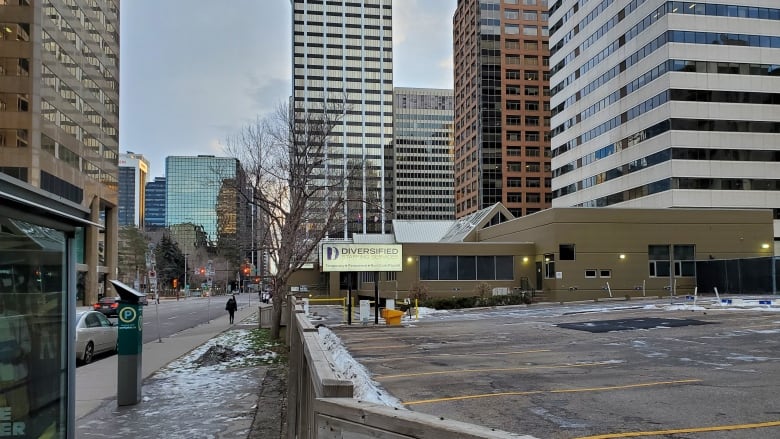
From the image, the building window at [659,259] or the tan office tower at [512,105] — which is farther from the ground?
the tan office tower at [512,105]

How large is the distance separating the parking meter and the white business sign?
14709mm

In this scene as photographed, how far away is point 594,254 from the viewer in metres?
41.7

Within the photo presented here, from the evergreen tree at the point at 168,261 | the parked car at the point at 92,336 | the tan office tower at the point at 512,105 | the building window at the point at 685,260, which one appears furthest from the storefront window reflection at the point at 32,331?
the tan office tower at the point at 512,105

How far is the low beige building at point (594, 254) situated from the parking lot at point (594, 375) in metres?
20.1

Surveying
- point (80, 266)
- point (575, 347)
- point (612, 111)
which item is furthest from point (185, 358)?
point (612, 111)

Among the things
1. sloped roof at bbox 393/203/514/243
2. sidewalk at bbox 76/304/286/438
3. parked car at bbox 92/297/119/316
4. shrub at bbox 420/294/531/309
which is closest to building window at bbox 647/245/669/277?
shrub at bbox 420/294/531/309

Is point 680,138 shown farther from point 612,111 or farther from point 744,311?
point 744,311

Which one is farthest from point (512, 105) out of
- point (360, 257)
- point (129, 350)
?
point (129, 350)

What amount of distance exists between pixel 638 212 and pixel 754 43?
3584 cm

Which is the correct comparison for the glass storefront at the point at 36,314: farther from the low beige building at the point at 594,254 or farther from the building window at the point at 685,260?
the building window at the point at 685,260

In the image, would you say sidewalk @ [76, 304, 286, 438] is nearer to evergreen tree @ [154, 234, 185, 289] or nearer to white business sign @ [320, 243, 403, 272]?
white business sign @ [320, 243, 403, 272]

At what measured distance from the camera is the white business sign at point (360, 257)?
24453mm

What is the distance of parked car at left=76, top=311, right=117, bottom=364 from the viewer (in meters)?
15.2

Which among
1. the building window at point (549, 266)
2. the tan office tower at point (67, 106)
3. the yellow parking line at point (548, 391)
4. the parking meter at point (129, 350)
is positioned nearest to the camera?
the yellow parking line at point (548, 391)
